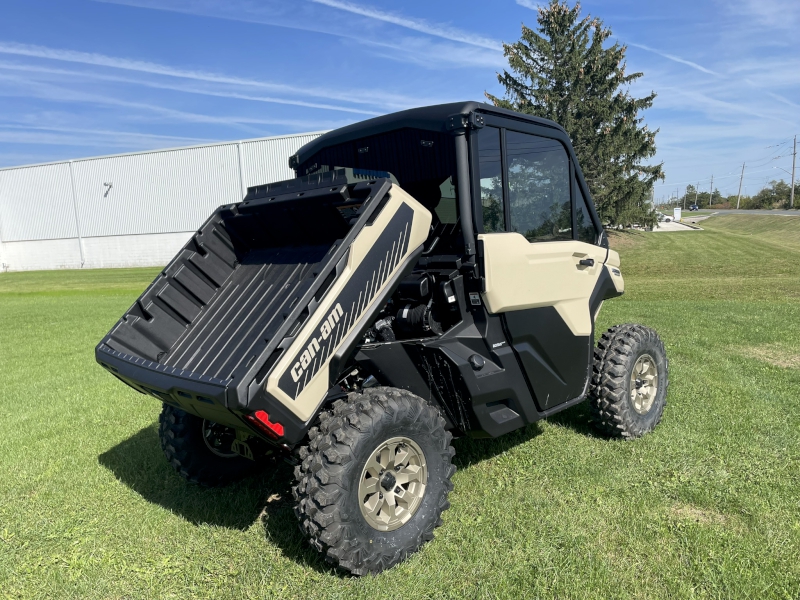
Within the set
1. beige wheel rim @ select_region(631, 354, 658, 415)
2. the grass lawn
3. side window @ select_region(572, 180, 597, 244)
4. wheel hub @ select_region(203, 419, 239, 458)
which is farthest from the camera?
beige wheel rim @ select_region(631, 354, 658, 415)

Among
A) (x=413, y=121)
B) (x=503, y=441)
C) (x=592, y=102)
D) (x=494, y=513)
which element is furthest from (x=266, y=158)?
(x=494, y=513)

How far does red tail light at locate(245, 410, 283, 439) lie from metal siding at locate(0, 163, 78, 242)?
149 feet

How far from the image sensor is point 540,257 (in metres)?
4.09

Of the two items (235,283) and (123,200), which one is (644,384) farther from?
(123,200)

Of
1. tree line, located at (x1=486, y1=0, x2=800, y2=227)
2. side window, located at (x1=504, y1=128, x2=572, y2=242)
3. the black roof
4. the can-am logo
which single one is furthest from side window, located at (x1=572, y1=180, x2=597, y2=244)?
tree line, located at (x1=486, y1=0, x2=800, y2=227)

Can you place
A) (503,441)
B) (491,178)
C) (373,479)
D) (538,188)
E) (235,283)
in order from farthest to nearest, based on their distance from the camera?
(503,441) < (538,188) < (235,283) < (491,178) < (373,479)

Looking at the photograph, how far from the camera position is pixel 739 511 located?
3.70 m

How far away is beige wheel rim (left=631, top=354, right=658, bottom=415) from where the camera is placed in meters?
5.04

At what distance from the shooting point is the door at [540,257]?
3822 mm

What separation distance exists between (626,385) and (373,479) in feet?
8.12

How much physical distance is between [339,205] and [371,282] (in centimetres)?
53

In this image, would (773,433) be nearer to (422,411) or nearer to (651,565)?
(651,565)

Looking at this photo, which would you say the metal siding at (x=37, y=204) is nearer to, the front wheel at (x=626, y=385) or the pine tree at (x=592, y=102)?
the pine tree at (x=592, y=102)

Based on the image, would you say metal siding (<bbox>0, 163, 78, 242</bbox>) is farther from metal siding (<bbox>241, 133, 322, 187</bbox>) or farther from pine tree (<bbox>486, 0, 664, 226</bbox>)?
pine tree (<bbox>486, 0, 664, 226</bbox>)
